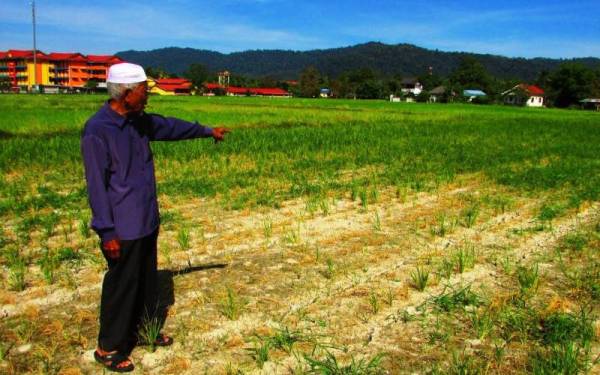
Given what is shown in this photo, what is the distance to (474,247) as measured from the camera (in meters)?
5.33

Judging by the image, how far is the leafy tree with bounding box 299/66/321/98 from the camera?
10181cm

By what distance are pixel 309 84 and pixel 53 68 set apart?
53.0m

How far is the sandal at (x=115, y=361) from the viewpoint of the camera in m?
2.95

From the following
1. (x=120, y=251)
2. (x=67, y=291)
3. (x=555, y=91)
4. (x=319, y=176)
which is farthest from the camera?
(x=555, y=91)

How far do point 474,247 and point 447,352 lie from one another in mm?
2395

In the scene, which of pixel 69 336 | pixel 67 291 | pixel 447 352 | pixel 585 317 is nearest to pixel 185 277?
pixel 67 291

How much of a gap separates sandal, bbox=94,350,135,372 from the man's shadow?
1.70 ft

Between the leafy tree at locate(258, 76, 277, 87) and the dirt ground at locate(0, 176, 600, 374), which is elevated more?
the leafy tree at locate(258, 76, 277, 87)

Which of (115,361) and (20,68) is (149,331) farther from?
(20,68)

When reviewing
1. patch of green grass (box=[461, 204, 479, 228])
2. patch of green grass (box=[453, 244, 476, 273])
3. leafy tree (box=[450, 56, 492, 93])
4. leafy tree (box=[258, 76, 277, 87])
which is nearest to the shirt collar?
patch of green grass (box=[453, 244, 476, 273])

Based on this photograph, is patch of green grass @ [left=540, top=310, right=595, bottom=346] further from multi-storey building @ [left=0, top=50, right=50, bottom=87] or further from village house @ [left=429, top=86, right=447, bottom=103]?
multi-storey building @ [left=0, top=50, right=50, bottom=87]

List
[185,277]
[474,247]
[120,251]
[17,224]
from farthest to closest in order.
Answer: [17,224]
[474,247]
[185,277]
[120,251]

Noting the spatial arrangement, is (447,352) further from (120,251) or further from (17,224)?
(17,224)

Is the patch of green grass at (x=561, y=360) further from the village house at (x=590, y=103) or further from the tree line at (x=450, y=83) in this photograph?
the village house at (x=590, y=103)
